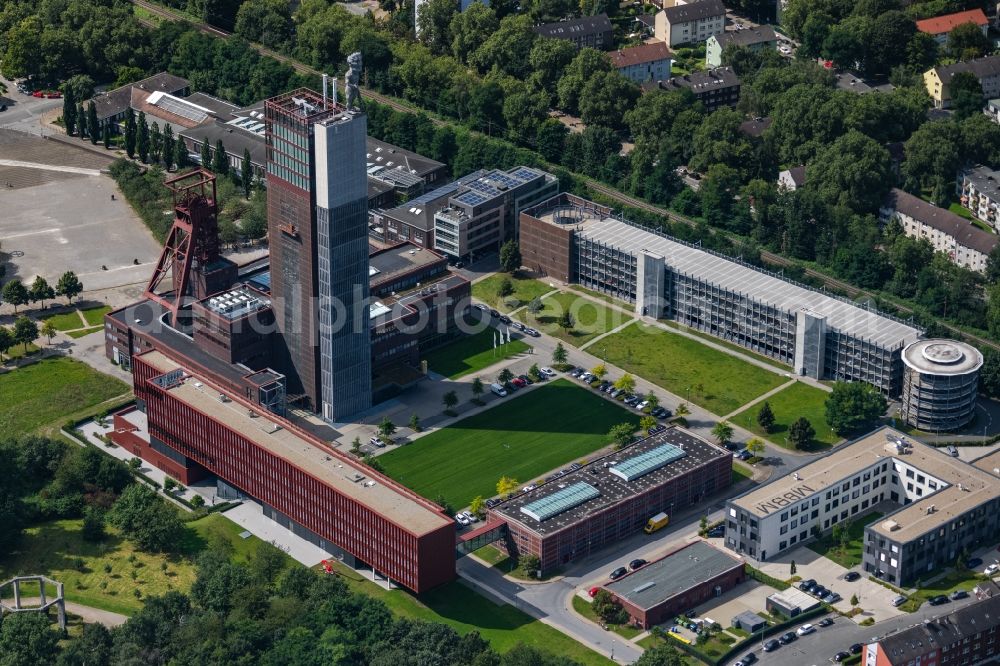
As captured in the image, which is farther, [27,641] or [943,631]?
[27,641]

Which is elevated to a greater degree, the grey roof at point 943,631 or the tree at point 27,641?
the grey roof at point 943,631

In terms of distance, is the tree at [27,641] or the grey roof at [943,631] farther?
the tree at [27,641]

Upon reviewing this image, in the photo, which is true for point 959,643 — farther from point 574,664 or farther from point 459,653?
point 459,653

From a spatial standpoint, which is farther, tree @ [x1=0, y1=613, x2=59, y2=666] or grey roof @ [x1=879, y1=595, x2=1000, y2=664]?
tree @ [x1=0, y1=613, x2=59, y2=666]

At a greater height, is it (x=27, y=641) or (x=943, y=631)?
(x=943, y=631)

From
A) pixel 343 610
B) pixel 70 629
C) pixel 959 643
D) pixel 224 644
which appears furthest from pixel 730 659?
pixel 70 629
